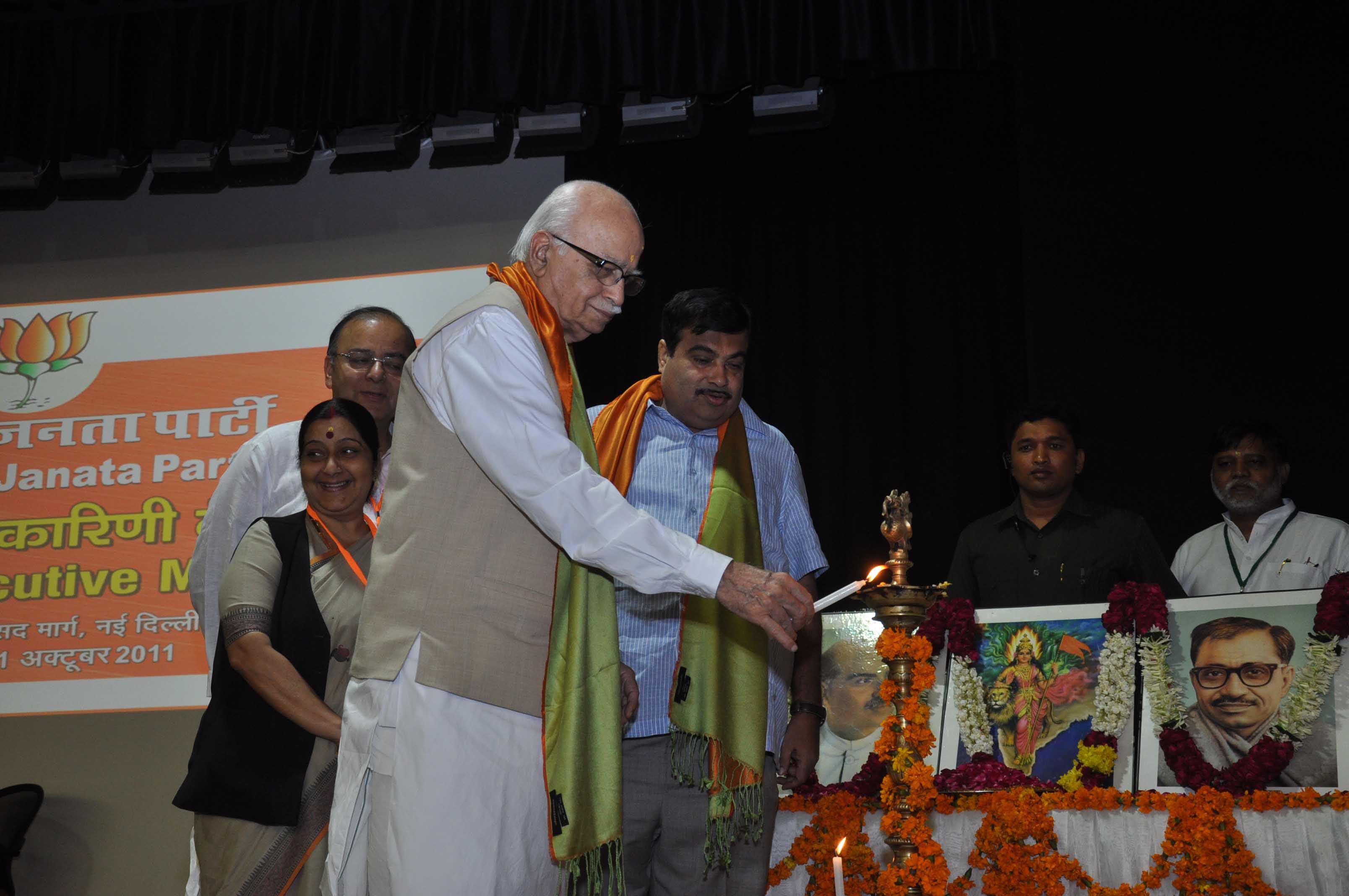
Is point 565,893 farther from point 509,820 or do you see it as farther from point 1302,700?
point 1302,700

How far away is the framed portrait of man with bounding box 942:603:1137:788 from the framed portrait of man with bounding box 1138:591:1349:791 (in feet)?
0.51

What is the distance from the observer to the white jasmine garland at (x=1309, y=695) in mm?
2777

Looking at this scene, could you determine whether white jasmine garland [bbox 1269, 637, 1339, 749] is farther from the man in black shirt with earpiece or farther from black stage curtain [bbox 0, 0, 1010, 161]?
black stage curtain [bbox 0, 0, 1010, 161]

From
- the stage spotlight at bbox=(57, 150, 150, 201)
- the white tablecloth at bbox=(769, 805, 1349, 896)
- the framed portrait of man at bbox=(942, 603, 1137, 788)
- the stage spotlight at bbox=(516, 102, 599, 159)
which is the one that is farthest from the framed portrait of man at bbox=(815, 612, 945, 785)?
the stage spotlight at bbox=(57, 150, 150, 201)

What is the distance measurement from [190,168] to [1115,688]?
4347 mm

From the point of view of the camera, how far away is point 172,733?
461 centimetres

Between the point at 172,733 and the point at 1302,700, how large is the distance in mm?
3974

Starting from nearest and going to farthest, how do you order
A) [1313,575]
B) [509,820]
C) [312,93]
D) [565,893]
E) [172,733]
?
[509,820] → [565,893] → [1313,575] → [172,733] → [312,93]

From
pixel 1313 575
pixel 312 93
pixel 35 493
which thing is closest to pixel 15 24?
pixel 312 93

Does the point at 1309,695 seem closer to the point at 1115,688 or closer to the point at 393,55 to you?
the point at 1115,688

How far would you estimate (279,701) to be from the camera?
7.86 feet

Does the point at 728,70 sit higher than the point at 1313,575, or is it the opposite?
the point at 728,70

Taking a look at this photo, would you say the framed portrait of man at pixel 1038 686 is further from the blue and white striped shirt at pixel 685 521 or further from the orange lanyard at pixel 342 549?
the orange lanyard at pixel 342 549

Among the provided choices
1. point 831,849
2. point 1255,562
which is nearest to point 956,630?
point 831,849
